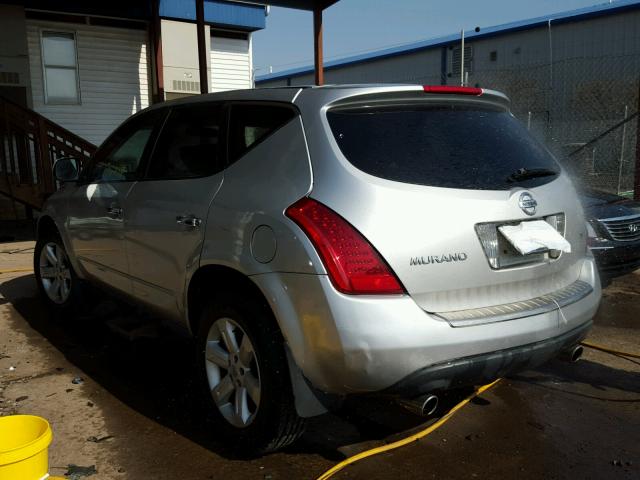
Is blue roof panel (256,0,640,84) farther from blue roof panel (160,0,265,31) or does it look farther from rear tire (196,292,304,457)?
rear tire (196,292,304,457)

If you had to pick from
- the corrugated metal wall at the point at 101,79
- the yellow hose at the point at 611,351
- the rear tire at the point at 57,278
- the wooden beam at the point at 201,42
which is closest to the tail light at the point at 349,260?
the yellow hose at the point at 611,351

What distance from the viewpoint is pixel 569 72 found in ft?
68.5

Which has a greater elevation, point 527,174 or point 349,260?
point 527,174

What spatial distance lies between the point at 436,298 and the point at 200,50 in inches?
348

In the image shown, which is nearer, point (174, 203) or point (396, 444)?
point (396, 444)

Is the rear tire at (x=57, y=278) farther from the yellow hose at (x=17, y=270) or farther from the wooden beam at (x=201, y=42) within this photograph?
the wooden beam at (x=201, y=42)

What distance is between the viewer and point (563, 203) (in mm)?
2953

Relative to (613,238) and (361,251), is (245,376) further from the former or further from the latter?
(613,238)

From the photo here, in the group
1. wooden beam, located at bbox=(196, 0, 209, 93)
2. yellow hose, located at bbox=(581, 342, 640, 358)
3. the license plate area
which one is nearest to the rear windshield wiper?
the license plate area

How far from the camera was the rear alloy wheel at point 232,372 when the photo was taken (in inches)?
110

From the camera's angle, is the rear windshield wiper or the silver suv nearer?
the silver suv

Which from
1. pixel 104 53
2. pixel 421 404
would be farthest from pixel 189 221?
pixel 104 53

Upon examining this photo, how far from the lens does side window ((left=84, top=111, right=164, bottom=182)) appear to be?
12.8ft

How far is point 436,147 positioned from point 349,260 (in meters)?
0.74
